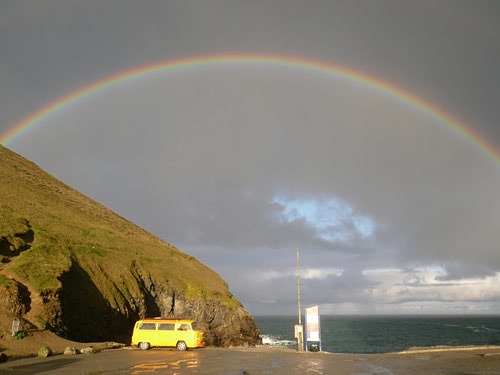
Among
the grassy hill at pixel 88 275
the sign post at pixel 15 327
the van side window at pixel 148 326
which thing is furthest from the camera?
the grassy hill at pixel 88 275

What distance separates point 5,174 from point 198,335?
63017 mm

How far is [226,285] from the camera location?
82.3 metres

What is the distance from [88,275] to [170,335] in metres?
20.2

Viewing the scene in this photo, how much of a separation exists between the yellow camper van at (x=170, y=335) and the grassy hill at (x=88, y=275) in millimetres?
7637

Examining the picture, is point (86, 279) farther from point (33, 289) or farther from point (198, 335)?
point (198, 335)

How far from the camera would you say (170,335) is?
117 ft

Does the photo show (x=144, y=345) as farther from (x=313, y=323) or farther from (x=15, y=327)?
(x=313, y=323)

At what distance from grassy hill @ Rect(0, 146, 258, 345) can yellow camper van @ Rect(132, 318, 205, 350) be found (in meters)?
7.64

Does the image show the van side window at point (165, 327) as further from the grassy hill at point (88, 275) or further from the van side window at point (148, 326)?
the grassy hill at point (88, 275)

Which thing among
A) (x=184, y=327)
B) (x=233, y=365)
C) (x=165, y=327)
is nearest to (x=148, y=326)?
(x=165, y=327)

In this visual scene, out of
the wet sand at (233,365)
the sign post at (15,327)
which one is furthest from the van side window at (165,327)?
the sign post at (15,327)

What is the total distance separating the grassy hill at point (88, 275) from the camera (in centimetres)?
3772

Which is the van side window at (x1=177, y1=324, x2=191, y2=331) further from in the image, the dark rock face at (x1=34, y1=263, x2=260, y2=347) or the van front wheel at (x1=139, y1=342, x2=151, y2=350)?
the dark rock face at (x1=34, y1=263, x2=260, y2=347)

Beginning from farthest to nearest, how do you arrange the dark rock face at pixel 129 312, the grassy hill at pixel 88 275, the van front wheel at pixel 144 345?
the dark rock face at pixel 129 312, the grassy hill at pixel 88 275, the van front wheel at pixel 144 345
